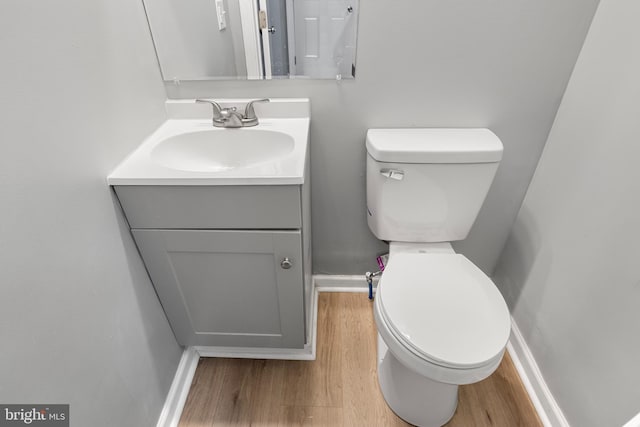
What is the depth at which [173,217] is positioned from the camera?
0.91 metres

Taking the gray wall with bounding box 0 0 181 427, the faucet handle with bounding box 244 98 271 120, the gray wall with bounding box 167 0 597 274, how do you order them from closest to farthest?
the gray wall with bounding box 0 0 181 427 → the gray wall with bounding box 167 0 597 274 → the faucet handle with bounding box 244 98 271 120

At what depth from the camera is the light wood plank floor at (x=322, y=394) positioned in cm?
118

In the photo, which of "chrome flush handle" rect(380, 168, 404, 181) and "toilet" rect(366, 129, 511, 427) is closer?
"toilet" rect(366, 129, 511, 427)

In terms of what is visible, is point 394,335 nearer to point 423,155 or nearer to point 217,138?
point 423,155

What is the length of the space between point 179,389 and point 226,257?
0.60 m

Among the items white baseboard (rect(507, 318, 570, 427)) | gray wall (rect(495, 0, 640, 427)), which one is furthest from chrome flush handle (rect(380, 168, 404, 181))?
white baseboard (rect(507, 318, 570, 427))

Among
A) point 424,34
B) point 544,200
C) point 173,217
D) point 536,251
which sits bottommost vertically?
point 536,251

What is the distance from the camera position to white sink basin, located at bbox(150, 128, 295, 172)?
1.09m

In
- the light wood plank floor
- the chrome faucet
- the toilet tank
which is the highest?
the chrome faucet

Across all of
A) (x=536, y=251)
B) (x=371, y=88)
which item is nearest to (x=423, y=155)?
(x=371, y=88)

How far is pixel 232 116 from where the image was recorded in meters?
1.12

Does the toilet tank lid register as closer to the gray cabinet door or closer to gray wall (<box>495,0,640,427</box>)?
gray wall (<box>495,0,640,427</box>)

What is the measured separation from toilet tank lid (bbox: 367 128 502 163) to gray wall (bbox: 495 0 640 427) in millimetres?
256

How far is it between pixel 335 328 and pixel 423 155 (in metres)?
0.85
